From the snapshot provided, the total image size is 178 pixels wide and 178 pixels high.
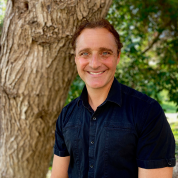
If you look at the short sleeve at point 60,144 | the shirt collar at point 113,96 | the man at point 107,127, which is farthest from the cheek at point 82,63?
the short sleeve at point 60,144

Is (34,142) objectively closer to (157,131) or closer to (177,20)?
(157,131)

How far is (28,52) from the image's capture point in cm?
267

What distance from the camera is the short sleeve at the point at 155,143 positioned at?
1.56 meters

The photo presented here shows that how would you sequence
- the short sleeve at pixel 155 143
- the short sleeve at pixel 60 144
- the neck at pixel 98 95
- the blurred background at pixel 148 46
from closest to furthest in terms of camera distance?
1. the short sleeve at pixel 155 143
2. the neck at pixel 98 95
3. the short sleeve at pixel 60 144
4. the blurred background at pixel 148 46

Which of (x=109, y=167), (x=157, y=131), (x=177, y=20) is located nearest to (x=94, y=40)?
(x=157, y=131)

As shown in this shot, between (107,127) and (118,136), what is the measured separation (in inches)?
4.3

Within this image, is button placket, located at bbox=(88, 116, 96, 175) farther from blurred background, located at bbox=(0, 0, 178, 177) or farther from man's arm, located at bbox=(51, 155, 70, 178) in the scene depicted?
blurred background, located at bbox=(0, 0, 178, 177)

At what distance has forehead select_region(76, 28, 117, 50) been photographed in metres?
1.78

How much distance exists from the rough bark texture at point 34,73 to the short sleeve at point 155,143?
1445 mm

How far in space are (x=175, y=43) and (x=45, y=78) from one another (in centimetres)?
294

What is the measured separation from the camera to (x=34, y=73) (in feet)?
8.87

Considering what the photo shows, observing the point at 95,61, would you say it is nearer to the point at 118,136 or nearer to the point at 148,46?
the point at 118,136

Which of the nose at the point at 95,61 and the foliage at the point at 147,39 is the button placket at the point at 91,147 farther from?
the foliage at the point at 147,39

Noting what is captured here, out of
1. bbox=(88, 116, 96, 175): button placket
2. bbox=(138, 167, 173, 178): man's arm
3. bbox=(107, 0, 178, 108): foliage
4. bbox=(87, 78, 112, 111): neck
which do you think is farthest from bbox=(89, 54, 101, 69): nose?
bbox=(107, 0, 178, 108): foliage
